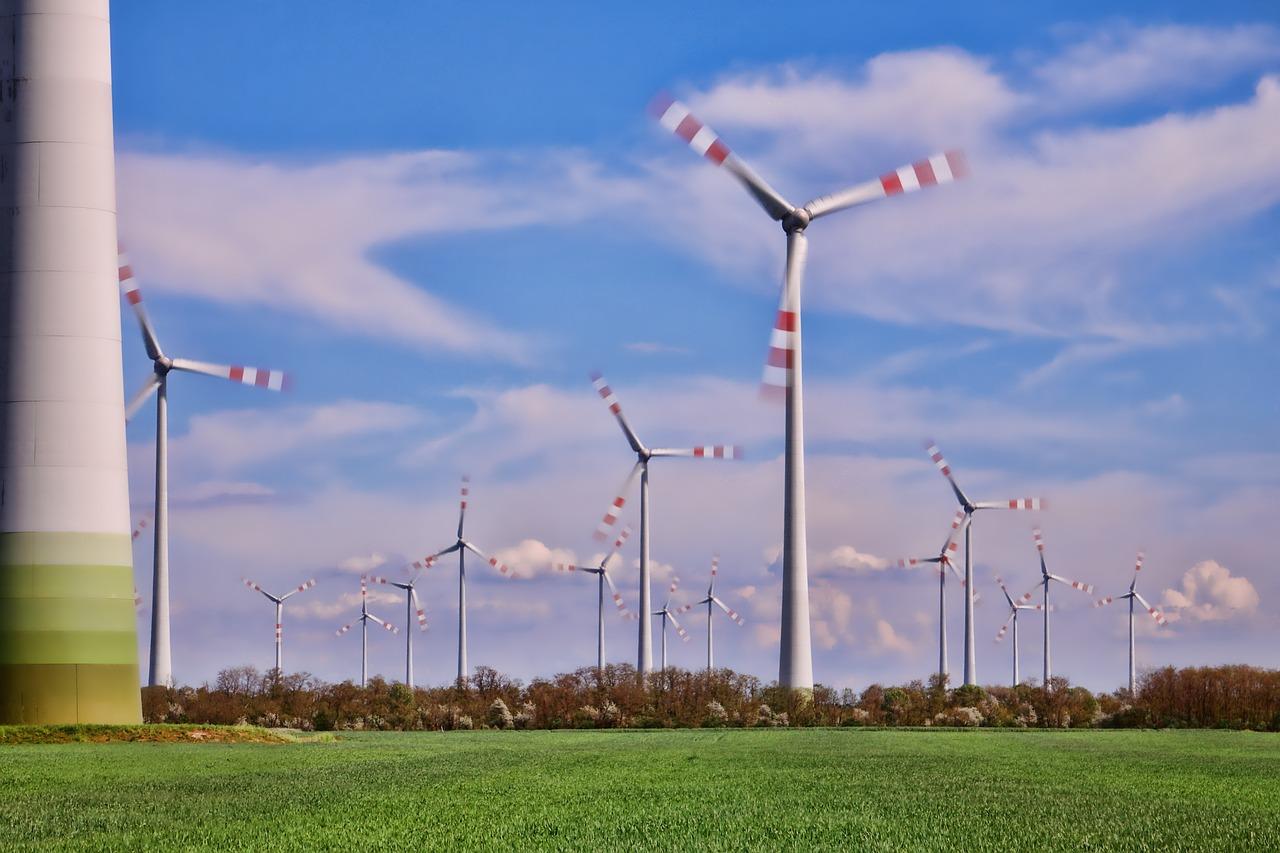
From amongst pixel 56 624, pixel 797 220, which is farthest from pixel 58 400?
pixel 797 220

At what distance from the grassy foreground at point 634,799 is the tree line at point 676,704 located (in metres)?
35.3

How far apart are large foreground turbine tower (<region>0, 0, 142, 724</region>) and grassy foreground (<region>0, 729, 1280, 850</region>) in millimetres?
9661

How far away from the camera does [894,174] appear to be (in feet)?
237

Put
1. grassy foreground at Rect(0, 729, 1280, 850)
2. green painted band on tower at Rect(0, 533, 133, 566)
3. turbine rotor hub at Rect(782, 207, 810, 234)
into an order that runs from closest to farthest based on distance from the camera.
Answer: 1. grassy foreground at Rect(0, 729, 1280, 850)
2. green painted band on tower at Rect(0, 533, 133, 566)
3. turbine rotor hub at Rect(782, 207, 810, 234)

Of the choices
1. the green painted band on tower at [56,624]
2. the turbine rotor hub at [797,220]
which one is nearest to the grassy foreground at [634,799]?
the green painted band on tower at [56,624]

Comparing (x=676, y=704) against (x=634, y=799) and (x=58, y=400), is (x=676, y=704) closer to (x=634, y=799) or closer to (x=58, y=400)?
(x=58, y=400)

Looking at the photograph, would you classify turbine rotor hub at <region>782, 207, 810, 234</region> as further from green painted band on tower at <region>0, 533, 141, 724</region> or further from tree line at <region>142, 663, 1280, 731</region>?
green painted band on tower at <region>0, 533, 141, 724</region>

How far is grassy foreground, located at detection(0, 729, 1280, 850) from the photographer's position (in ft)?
69.2

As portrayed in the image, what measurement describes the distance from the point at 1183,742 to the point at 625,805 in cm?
4220

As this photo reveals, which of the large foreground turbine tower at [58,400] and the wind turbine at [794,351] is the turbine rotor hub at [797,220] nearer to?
the wind turbine at [794,351]

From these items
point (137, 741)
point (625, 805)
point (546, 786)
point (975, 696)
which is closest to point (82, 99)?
point (137, 741)

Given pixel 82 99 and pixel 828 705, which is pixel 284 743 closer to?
pixel 82 99

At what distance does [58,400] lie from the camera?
189 ft

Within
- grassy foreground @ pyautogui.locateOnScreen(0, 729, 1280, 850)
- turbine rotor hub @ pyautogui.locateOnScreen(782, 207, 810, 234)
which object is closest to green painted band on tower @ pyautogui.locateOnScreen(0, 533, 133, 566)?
grassy foreground @ pyautogui.locateOnScreen(0, 729, 1280, 850)
